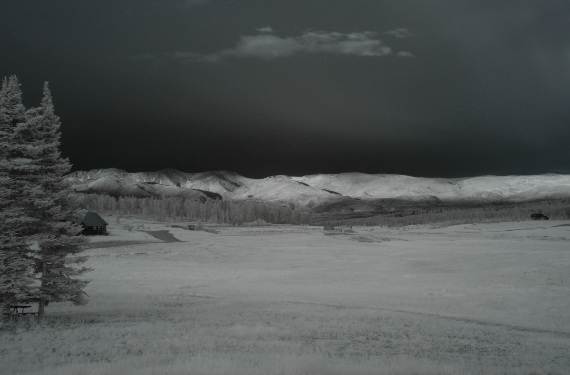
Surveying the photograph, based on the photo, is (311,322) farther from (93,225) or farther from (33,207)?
(93,225)

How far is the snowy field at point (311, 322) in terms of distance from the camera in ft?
47.0

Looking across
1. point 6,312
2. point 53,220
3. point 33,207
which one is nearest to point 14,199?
point 33,207

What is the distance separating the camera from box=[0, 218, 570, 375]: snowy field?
14312 mm

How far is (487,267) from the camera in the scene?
172ft

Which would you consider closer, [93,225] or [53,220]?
[53,220]

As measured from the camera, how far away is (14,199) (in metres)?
21.0

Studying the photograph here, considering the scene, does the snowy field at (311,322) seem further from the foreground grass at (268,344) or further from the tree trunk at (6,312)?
the tree trunk at (6,312)

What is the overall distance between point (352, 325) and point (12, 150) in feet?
60.0

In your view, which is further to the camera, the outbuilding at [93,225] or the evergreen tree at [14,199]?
the outbuilding at [93,225]

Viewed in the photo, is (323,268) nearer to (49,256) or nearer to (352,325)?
(352,325)

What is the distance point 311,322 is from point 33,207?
14.6m

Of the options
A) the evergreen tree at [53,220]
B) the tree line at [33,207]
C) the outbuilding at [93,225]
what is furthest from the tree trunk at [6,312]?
the outbuilding at [93,225]

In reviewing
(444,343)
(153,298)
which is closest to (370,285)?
(153,298)

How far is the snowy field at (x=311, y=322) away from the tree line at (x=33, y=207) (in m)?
1.77
